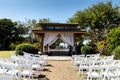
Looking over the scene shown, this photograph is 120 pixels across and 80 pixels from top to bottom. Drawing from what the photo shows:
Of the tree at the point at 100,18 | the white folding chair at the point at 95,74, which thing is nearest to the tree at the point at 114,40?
the white folding chair at the point at 95,74

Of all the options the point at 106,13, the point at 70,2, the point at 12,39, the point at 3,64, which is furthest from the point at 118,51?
the point at 12,39

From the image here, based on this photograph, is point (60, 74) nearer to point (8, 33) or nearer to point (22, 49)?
point (22, 49)

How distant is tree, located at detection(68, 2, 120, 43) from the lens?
1839 inches

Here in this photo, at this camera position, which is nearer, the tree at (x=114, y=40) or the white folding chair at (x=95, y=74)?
the white folding chair at (x=95, y=74)

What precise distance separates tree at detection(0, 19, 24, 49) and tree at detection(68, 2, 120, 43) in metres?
15.2

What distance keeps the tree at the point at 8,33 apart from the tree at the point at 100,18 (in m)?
15.2

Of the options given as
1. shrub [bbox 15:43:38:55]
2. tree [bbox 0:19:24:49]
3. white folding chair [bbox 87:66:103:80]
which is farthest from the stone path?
tree [bbox 0:19:24:49]

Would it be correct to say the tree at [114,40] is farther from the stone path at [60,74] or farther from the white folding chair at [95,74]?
the white folding chair at [95,74]

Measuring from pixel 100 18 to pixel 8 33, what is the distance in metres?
20.4

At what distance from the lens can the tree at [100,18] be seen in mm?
46719

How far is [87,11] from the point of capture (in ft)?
160

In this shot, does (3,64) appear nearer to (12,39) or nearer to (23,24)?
(12,39)

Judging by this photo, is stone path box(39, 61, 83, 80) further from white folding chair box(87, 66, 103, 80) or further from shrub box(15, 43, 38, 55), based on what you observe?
shrub box(15, 43, 38, 55)

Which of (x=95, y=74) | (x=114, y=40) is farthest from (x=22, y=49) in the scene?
(x=95, y=74)
